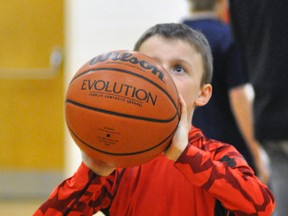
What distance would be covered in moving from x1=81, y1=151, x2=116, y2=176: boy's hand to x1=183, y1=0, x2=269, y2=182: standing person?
1.30 m

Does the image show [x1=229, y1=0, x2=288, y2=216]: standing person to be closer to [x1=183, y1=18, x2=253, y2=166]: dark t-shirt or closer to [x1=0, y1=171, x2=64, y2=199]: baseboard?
[x1=183, y1=18, x2=253, y2=166]: dark t-shirt

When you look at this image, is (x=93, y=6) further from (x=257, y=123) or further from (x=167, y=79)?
(x=167, y=79)

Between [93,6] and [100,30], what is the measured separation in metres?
0.20

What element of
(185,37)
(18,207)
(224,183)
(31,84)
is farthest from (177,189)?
(31,84)

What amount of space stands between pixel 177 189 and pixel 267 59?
0.78 meters

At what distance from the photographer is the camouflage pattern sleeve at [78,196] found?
→ 1605mm

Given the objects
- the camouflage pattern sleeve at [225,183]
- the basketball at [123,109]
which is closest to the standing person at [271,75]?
the camouflage pattern sleeve at [225,183]

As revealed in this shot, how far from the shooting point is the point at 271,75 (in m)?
2.24

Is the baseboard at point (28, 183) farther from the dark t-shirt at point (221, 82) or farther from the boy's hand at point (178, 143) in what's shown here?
the boy's hand at point (178, 143)

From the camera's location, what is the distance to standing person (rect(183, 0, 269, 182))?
2.87m

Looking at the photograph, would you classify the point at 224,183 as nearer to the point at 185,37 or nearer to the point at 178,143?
A: the point at 178,143

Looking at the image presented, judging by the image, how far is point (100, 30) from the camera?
4.80 m

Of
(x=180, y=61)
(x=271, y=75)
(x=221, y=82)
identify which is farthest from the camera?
(x=221, y=82)

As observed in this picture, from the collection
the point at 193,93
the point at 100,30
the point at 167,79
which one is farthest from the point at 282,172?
the point at 100,30
